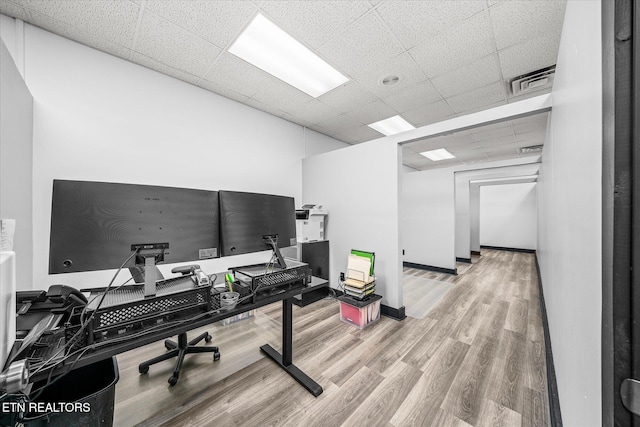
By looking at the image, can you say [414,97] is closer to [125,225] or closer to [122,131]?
[125,225]

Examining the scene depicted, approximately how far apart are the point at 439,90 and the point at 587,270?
2.78 m

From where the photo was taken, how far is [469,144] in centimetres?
473

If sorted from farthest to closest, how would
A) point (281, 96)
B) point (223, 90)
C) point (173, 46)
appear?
point (281, 96), point (223, 90), point (173, 46)

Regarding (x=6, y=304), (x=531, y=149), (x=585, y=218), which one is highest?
(x=531, y=149)

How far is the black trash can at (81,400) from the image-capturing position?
872mm

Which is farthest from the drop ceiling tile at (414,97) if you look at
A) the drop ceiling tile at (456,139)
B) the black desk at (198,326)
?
the black desk at (198,326)

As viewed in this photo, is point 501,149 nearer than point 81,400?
No

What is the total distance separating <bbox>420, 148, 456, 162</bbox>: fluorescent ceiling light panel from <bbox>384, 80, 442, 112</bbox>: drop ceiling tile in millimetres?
2428

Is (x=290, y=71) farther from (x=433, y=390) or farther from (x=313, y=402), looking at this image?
(x=433, y=390)

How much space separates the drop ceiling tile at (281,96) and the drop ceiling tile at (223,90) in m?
0.18

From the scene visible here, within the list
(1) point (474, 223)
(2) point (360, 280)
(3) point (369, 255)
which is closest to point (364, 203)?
(3) point (369, 255)

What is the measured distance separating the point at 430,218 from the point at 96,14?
18.7 ft

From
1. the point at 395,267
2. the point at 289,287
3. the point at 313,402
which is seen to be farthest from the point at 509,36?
the point at 313,402

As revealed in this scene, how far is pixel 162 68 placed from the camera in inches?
93.4
